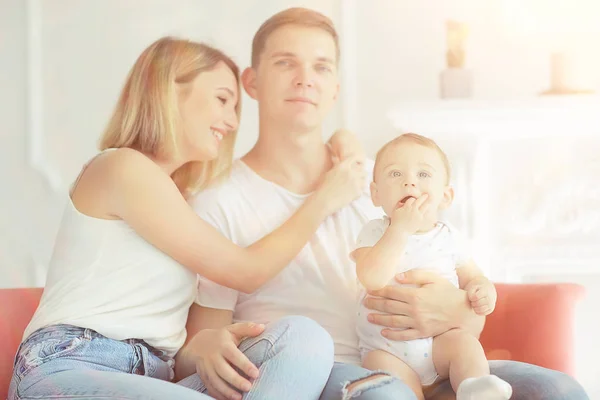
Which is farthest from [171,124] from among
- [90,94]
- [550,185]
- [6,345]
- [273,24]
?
[550,185]

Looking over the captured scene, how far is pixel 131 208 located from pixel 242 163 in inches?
12.2

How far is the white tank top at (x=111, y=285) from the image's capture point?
1.23 meters

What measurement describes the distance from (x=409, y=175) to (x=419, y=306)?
20cm

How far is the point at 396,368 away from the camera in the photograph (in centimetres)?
122

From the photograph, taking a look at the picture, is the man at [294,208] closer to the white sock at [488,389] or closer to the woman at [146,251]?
the woman at [146,251]

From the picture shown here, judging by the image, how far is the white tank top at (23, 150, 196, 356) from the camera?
48.3 inches

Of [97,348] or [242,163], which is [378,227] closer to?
[242,163]

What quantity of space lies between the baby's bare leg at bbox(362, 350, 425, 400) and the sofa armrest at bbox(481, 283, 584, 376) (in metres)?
0.26

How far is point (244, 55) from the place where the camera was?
6.16 ft

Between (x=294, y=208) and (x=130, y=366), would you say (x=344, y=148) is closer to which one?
(x=294, y=208)

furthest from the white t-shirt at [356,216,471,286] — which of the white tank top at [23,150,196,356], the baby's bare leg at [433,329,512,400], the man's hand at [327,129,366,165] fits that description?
the white tank top at [23,150,196,356]

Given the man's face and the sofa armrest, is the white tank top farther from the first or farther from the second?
the sofa armrest

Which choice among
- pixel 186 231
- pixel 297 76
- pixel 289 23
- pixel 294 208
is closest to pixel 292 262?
pixel 294 208

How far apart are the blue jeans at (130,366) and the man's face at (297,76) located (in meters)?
0.48
